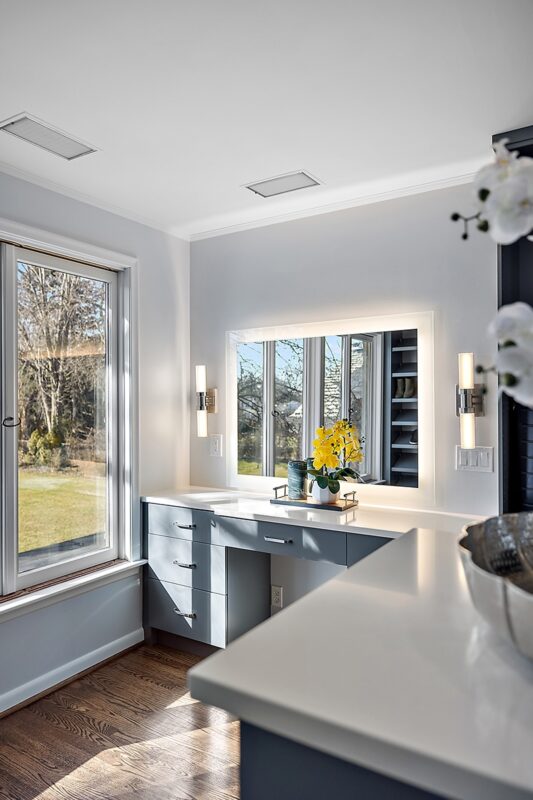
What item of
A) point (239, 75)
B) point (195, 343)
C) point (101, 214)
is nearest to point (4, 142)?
point (101, 214)

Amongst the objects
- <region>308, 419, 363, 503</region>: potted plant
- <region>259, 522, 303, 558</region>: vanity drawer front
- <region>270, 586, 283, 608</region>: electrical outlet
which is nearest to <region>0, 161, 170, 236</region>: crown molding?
<region>308, 419, 363, 503</region>: potted plant

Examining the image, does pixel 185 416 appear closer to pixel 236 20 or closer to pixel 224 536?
pixel 224 536

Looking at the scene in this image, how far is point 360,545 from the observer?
2.56 metres

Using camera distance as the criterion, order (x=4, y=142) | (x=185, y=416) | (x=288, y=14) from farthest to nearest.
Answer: (x=185, y=416) → (x=4, y=142) → (x=288, y=14)

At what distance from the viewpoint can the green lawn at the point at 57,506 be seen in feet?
9.43

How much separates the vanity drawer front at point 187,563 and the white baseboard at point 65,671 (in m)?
0.37

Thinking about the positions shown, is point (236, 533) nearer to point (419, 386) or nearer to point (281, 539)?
point (281, 539)

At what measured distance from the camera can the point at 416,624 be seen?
0.95 m

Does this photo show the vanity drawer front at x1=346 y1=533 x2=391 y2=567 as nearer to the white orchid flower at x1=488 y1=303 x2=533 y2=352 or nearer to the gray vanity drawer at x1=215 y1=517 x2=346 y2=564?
the gray vanity drawer at x1=215 y1=517 x2=346 y2=564

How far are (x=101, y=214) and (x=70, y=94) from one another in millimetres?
1144

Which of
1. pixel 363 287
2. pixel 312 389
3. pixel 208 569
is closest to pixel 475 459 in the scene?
pixel 312 389

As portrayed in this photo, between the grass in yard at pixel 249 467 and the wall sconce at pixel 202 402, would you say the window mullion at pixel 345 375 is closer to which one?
the grass in yard at pixel 249 467

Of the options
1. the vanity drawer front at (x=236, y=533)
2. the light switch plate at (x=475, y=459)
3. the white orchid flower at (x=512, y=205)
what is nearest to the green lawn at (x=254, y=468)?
the vanity drawer front at (x=236, y=533)

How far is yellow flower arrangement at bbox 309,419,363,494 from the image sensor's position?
117 inches
